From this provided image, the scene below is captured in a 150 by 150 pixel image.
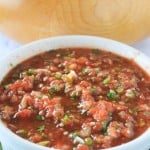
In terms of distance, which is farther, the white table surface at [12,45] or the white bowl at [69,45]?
the white table surface at [12,45]

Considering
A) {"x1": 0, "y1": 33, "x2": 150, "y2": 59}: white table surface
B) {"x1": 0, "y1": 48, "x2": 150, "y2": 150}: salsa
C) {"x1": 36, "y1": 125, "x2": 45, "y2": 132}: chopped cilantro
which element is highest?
{"x1": 0, "y1": 33, "x2": 150, "y2": 59}: white table surface

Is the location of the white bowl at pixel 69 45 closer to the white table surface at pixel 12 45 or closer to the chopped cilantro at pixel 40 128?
the chopped cilantro at pixel 40 128

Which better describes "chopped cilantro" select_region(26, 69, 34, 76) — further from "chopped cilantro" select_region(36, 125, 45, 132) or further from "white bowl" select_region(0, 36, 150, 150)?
"chopped cilantro" select_region(36, 125, 45, 132)

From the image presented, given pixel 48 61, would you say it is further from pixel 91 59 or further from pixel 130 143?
pixel 130 143

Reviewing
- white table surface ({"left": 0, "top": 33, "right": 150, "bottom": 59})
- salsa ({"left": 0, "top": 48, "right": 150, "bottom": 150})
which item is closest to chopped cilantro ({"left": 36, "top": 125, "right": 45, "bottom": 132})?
salsa ({"left": 0, "top": 48, "right": 150, "bottom": 150})

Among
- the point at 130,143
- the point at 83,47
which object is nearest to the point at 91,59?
the point at 83,47

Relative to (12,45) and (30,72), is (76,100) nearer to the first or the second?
(30,72)

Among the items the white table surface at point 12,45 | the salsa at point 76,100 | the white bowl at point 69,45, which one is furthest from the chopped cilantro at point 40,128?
the white table surface at point 12,45
